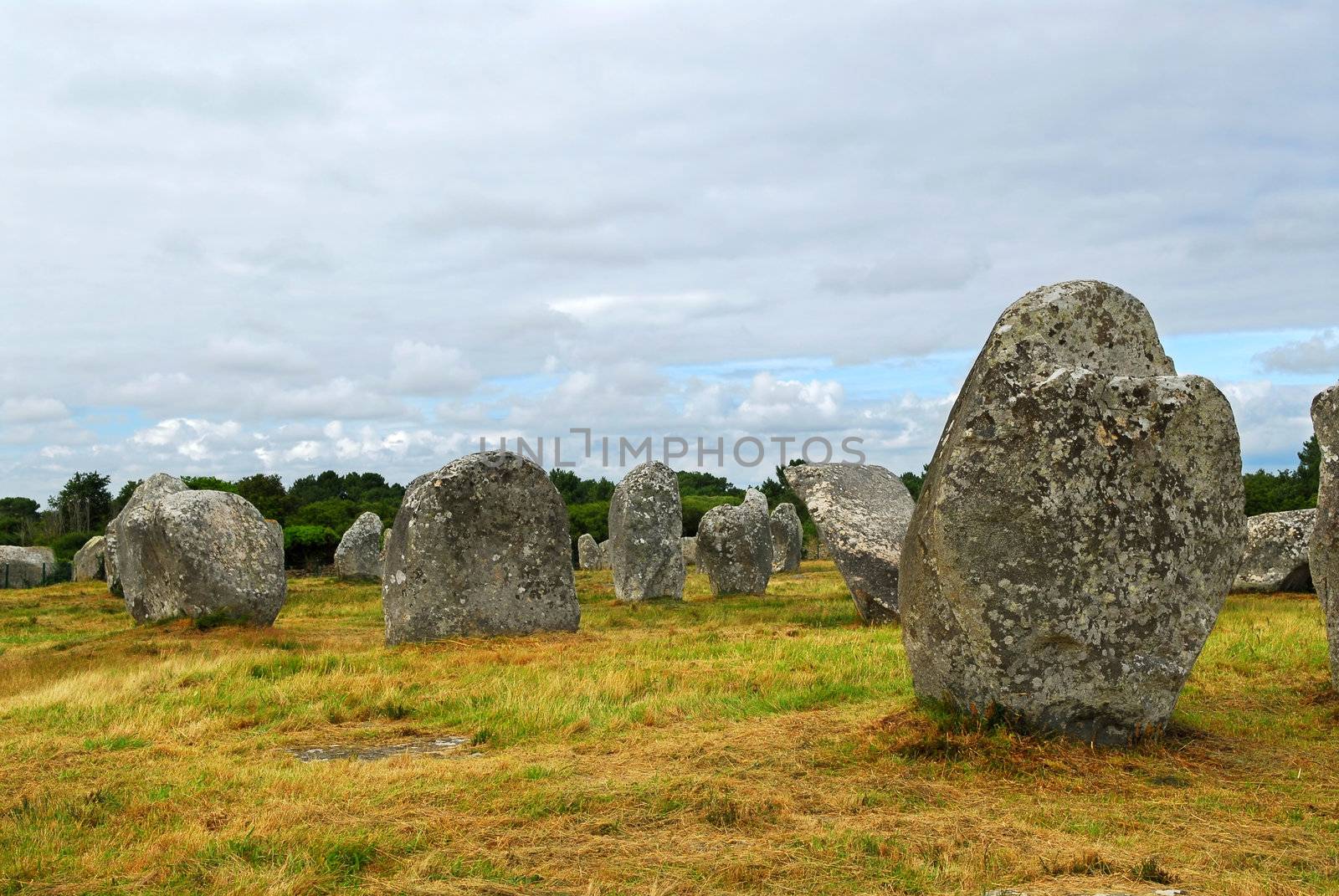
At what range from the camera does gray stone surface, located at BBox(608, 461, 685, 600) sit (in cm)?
2308

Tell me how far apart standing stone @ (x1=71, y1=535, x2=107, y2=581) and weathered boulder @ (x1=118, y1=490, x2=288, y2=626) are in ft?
62.4

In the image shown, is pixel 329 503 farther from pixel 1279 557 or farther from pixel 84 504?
pixel 1279 557

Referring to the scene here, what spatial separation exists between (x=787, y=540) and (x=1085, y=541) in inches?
1136

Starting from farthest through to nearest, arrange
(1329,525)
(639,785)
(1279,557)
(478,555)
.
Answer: (1279,557) < (478,555) < (1329,525) < (639,785)

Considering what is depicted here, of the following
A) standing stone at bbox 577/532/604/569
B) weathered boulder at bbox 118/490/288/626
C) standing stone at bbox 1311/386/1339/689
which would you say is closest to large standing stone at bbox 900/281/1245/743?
standing stone at bbox 1311/386/1339/689

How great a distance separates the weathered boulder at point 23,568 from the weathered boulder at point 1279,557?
32103 millimetres

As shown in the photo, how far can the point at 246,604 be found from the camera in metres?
16.9

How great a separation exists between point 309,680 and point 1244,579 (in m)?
16.4

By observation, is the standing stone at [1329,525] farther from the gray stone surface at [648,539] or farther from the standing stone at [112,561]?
the standing stone at [112,561]

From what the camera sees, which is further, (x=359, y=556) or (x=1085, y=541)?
(x=359, y=556)

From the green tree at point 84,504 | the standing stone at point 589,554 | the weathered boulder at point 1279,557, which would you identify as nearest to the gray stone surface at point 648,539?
the weathered boulder at point 1279,557

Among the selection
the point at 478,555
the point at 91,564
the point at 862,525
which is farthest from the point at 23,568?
the point at 862,525

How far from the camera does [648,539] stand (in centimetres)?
2322

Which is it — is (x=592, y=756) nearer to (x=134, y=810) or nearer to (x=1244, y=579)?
(x=134, y=810)
